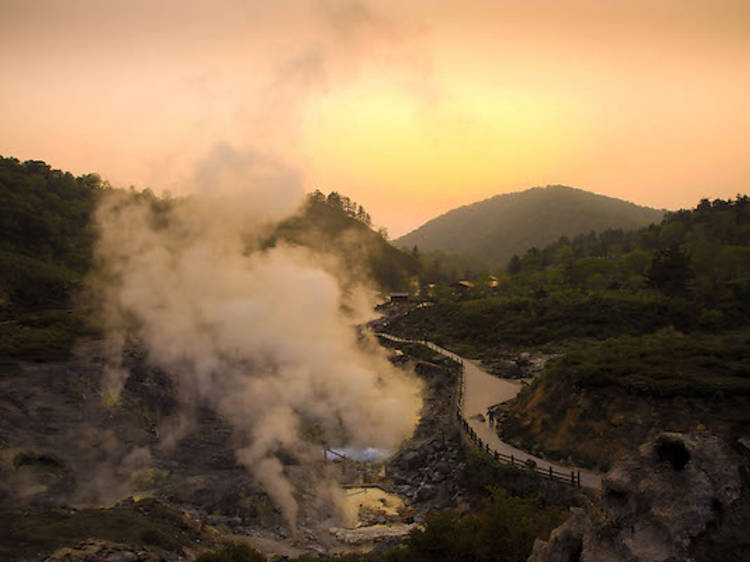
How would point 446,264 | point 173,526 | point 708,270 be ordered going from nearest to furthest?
point 173,526, point 708,270, point 446,264

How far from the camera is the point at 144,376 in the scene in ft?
98.4

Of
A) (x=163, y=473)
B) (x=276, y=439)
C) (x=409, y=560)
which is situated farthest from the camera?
(x=276, y=439)

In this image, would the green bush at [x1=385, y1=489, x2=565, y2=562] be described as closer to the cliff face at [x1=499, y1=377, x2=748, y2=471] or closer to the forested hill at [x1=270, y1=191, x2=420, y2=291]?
the cliff face at [x1=499, y1=377, x2=748, y2=471]

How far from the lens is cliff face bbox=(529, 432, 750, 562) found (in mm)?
6637

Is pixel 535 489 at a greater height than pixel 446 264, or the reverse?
pixel 446 264

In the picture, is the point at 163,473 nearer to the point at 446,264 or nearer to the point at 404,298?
the point at 404,298

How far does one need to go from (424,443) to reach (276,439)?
8.98 metres

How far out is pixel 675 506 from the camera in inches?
280

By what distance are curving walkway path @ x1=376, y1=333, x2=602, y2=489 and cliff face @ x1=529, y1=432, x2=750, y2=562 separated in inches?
419

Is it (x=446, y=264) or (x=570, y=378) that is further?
(x=446, y=264)

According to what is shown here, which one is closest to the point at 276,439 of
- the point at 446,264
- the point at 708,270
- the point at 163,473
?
the point at 163,473

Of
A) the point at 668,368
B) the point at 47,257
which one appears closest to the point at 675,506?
the point at 668,368

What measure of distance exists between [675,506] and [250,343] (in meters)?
29.1

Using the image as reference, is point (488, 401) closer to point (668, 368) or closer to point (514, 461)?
point (514, 461)
